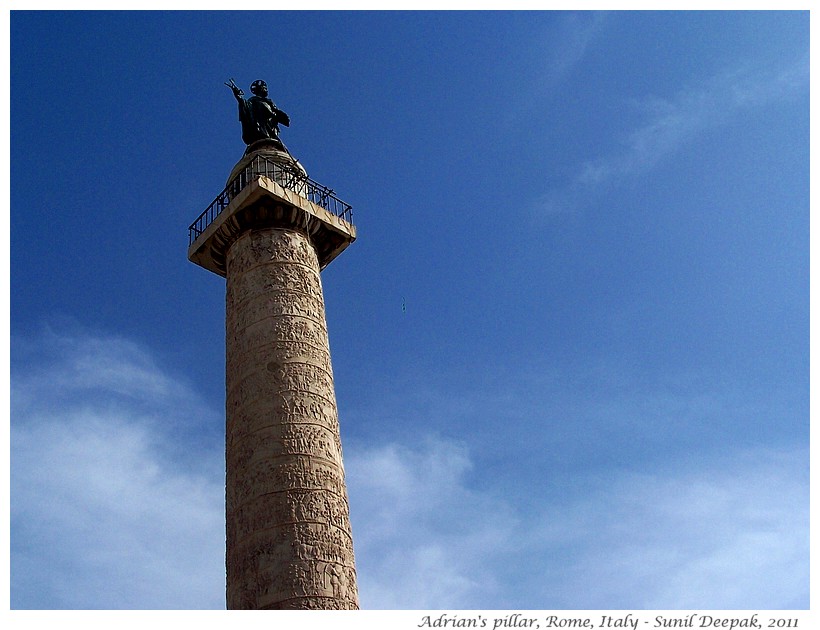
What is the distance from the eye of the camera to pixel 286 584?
1015cm

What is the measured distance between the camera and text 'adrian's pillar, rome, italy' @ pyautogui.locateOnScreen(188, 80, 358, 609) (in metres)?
10.4

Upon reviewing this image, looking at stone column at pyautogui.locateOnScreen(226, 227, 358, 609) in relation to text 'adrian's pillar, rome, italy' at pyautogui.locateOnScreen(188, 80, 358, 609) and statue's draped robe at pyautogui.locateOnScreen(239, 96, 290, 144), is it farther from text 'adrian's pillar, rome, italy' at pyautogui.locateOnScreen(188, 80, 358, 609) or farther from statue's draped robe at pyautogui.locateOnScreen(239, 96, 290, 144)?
statue's draped robe at pyautogui.locateOnScreen(239, 96, 290, 144)

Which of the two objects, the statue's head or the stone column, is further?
the statue's head

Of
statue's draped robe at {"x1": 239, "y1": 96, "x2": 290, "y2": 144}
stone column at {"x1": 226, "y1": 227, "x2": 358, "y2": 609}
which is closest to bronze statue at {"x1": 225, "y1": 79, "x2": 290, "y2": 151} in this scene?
statue's draped robe at {"x1": 239, "y1": 96, "x2": 290, "y2": 144}

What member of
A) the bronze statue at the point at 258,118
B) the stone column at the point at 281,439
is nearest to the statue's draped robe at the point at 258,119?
the bronze statue at the point at 258,118

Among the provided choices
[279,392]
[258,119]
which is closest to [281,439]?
[279,392]

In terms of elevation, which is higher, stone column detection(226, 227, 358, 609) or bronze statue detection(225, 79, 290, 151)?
bronze statue detection(225, 79, 290, 151)

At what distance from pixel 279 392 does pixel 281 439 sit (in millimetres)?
702

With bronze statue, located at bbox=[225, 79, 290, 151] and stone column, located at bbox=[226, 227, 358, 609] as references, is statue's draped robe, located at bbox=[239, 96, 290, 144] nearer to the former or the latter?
bronze statue, located at bbox=[225, 79, 290, 151]

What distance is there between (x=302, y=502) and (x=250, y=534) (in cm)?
75

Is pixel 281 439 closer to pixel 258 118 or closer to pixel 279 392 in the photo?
pixel 279 392

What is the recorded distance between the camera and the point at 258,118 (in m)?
15.5

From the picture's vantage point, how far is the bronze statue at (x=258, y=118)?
1534 cm
